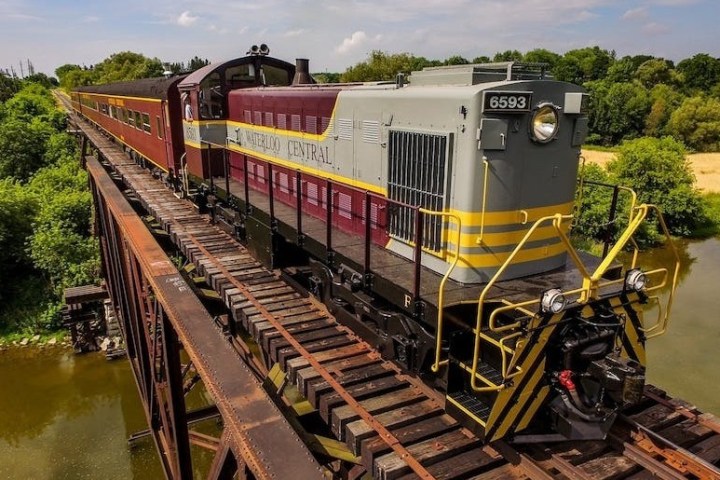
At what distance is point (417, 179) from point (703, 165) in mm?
43112

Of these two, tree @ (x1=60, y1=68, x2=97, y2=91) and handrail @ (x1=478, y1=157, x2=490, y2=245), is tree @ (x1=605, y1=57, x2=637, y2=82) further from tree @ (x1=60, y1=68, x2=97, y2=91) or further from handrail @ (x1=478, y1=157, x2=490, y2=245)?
tree @ (x1=60, y1=68, x2=97, y2=91)

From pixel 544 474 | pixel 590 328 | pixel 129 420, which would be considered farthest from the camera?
pixel 129 420

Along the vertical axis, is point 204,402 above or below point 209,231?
below

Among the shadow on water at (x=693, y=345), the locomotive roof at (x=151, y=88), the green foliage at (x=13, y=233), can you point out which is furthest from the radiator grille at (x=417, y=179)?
the green foliage at (x=13, y=233)

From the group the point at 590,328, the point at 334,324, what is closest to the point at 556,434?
the point at 590,328

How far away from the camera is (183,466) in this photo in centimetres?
553

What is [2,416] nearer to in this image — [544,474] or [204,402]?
[204,402]

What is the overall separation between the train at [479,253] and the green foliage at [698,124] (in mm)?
45737

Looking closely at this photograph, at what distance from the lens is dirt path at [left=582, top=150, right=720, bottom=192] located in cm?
3381

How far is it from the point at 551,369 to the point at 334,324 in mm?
2764

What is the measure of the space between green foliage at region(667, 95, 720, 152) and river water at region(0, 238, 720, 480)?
31831 mm

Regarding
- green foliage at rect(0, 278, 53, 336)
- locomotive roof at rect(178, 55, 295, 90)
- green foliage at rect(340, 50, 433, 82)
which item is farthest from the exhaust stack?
green foliage at rect(340, 50, 433, 82)

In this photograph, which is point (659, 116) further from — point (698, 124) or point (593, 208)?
point (593, 208)

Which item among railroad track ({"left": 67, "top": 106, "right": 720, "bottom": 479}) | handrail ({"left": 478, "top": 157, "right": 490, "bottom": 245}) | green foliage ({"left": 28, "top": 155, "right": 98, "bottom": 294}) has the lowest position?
green foliage ({"left": 28, "top": 155, "right": 98, "bottom": 294})
